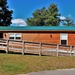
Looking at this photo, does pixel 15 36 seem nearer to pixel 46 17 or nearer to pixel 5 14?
pixel 5 14

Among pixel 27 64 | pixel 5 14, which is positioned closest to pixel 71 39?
pixel 27 64

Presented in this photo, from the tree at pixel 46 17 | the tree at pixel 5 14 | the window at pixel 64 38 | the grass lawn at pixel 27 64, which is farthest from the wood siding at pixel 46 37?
the tree at pixel 46 17

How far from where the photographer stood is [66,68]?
17609mm

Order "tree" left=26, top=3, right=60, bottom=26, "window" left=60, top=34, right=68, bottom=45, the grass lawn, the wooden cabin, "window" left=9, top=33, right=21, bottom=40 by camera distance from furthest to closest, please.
Result: "tree" left=26, top=3, right=60, bottom=26, "window" left=9, top=33, right=21, bottom=40, "window" left=60, top=34, right=68, bottom=45, the wooden cabin, the grass lawn

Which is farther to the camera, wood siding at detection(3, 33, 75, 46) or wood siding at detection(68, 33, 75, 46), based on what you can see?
wood siding at detection(3, 33, 75, 46)

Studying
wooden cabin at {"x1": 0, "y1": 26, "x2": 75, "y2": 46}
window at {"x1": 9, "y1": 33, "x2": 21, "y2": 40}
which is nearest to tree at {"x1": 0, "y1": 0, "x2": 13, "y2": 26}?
window at {"x1": 9, "y1": 33, "x2": 21, "y2": 40}

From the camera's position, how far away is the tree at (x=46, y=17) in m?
70.8

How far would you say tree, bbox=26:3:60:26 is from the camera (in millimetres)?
70781

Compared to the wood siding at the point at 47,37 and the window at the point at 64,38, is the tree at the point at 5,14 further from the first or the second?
the window at the point at 64,38

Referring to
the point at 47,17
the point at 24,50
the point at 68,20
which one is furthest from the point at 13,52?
the point at 68,20

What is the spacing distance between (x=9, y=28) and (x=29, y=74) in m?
20.4

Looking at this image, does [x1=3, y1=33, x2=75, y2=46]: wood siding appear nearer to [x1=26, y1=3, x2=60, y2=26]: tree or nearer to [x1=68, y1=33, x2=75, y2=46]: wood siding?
[x1=68, y1=33, x2=75, y2=46]: wood siding

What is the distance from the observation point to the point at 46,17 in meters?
73.1

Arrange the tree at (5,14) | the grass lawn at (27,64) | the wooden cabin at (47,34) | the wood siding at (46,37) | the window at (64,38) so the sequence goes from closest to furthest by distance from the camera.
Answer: the grass lawn at (27,64)
the wooden cabin at (47,34)
the window at (64,38)
the wood siding at (46,37)
the tree at (5,14)
